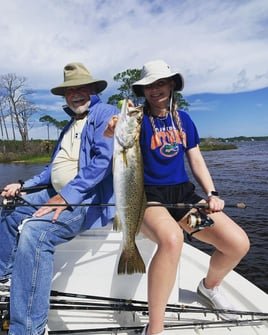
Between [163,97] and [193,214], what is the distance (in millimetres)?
1172

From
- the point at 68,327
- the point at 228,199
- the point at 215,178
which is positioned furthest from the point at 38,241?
the point at 215,178

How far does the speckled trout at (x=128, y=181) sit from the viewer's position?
8.21ft

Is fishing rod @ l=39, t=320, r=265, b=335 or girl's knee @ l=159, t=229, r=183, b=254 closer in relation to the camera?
girl's knee @ l=159, t=229, r=183, b=254

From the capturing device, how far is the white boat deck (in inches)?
118

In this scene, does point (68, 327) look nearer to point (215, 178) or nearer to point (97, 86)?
point (97, 86)

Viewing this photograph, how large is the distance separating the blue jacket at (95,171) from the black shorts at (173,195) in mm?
407

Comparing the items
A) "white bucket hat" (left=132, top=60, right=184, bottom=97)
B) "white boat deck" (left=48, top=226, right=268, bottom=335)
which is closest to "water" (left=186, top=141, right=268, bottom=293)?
"white boat deck" (left=48, top=226, right=268, bottom=335)

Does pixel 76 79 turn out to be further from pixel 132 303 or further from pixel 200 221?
pixel 132 303

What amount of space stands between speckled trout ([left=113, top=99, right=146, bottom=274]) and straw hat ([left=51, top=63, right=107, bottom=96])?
37.1 inches

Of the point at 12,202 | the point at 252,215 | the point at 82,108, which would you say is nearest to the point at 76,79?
the point at 82,108

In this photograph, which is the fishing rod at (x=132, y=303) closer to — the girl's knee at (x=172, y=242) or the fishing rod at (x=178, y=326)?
the fishing rod at (x=178, y=326)

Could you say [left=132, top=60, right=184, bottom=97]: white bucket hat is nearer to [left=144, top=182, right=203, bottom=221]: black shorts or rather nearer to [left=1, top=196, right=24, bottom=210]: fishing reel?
[left=144, top=182, right=203, bottom=221]: black shorts

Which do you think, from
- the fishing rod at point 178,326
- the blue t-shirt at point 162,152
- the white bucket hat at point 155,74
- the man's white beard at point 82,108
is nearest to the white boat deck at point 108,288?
the fishing rod at point 178,326

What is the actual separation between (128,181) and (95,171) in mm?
471
